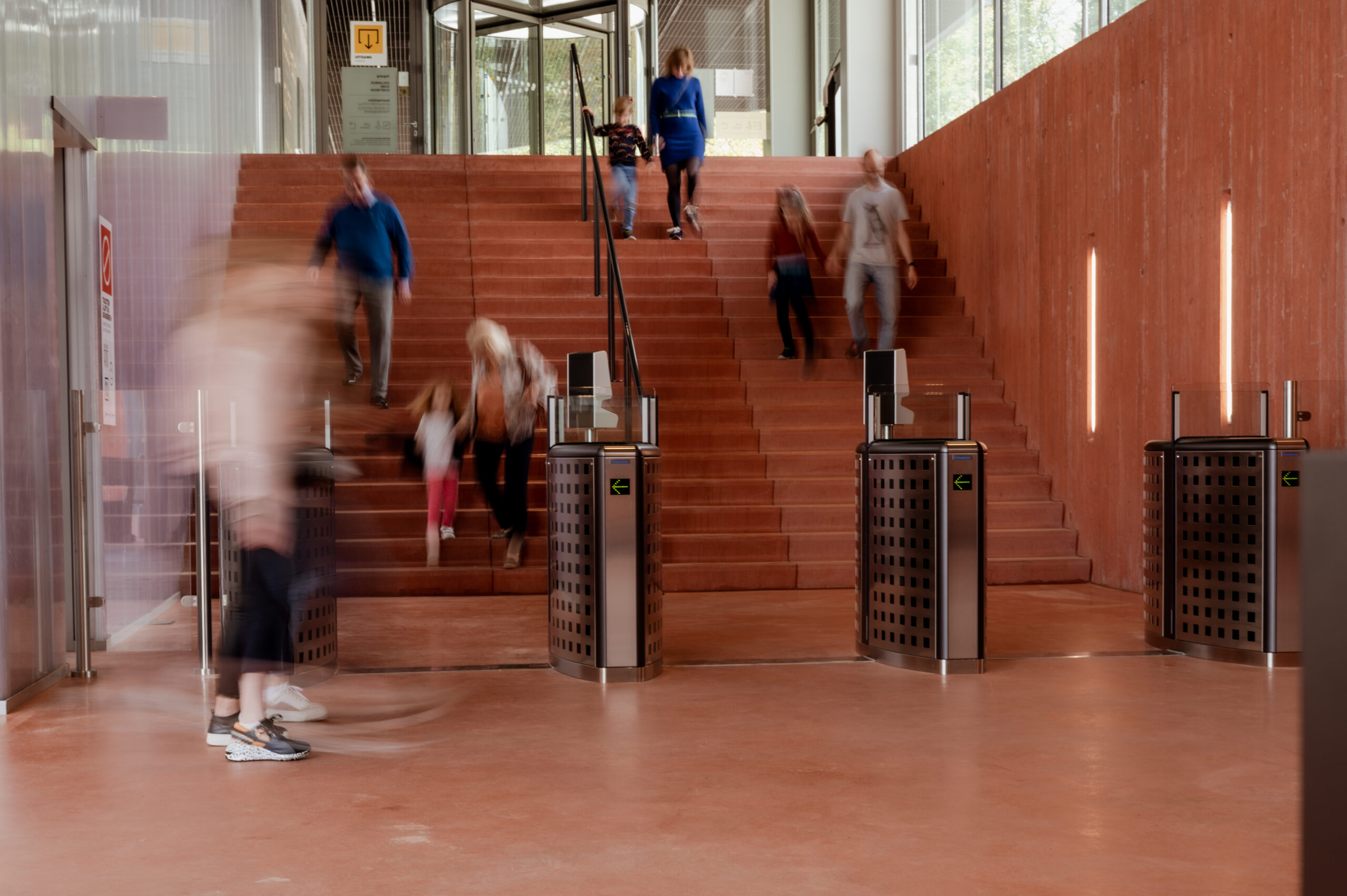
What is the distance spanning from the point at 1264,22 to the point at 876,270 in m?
3.35

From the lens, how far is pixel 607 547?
5012 millimetres

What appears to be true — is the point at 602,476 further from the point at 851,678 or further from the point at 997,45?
the point at 997,45

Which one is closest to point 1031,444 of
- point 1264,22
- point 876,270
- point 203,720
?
point 876,270

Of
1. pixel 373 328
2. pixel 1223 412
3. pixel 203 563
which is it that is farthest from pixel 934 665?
pixel 373 328

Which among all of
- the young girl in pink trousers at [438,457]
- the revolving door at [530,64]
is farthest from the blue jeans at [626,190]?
the revolving door at [530,64]

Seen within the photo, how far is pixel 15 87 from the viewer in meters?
4.50

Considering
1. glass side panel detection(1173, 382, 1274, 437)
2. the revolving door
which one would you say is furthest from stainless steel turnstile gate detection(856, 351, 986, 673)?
the revolving door

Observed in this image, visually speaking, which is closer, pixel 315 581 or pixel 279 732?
pixel 279 732

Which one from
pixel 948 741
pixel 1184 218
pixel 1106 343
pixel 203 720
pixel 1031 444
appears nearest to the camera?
pixel 948 741

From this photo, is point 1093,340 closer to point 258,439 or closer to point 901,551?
point 901,551

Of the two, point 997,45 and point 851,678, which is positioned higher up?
point 997,45

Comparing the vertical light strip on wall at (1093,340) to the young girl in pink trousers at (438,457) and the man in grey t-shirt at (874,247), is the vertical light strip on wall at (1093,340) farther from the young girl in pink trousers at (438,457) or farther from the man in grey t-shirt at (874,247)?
the young girl in pink trousers at (438,457)

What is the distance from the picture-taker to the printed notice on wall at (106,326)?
5527 mm

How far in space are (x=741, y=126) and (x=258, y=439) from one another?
49.3 ft
